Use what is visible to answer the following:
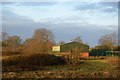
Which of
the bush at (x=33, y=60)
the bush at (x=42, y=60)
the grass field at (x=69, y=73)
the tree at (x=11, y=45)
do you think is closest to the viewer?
the grass field at (x=69, y=73)

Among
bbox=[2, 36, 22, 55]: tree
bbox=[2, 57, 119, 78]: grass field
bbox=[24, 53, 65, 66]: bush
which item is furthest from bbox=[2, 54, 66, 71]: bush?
bbox=[2, 57, 119, 78]: grass field

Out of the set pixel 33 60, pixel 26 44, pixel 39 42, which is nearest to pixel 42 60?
pixel 33 60

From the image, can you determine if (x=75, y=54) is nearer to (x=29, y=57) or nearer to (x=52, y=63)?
(x=52, y=63)

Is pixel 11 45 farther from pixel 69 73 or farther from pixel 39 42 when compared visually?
pixel 69 73

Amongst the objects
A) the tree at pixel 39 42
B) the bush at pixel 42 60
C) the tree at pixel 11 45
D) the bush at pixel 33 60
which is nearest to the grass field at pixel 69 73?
the bush at pixel 33 60

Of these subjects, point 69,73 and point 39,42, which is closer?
point 69,73

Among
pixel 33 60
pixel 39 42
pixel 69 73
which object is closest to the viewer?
pixel 69 73

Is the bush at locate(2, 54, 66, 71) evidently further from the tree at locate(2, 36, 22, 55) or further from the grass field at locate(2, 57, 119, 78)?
the grass field at locate(2, 57, 119, 78)

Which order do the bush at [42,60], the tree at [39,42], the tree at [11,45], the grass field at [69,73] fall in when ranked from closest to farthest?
the grass field at [69,73] → the bush at [42,60] → the tree at [11,45] → the tree at [39,42]

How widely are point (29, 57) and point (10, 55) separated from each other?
6.59 ft

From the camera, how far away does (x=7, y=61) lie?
20828 mm

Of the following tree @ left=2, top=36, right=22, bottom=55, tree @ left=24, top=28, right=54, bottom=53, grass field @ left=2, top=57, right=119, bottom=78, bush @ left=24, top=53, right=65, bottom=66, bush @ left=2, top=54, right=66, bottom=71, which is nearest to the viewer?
grass field @ left=2, top=57, right=119, bottom=78

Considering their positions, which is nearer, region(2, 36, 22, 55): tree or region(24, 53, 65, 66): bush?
region(24, 53, 65, 66): bush

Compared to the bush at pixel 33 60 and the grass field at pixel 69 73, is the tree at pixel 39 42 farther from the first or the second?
the grass field at pixel 69 73
